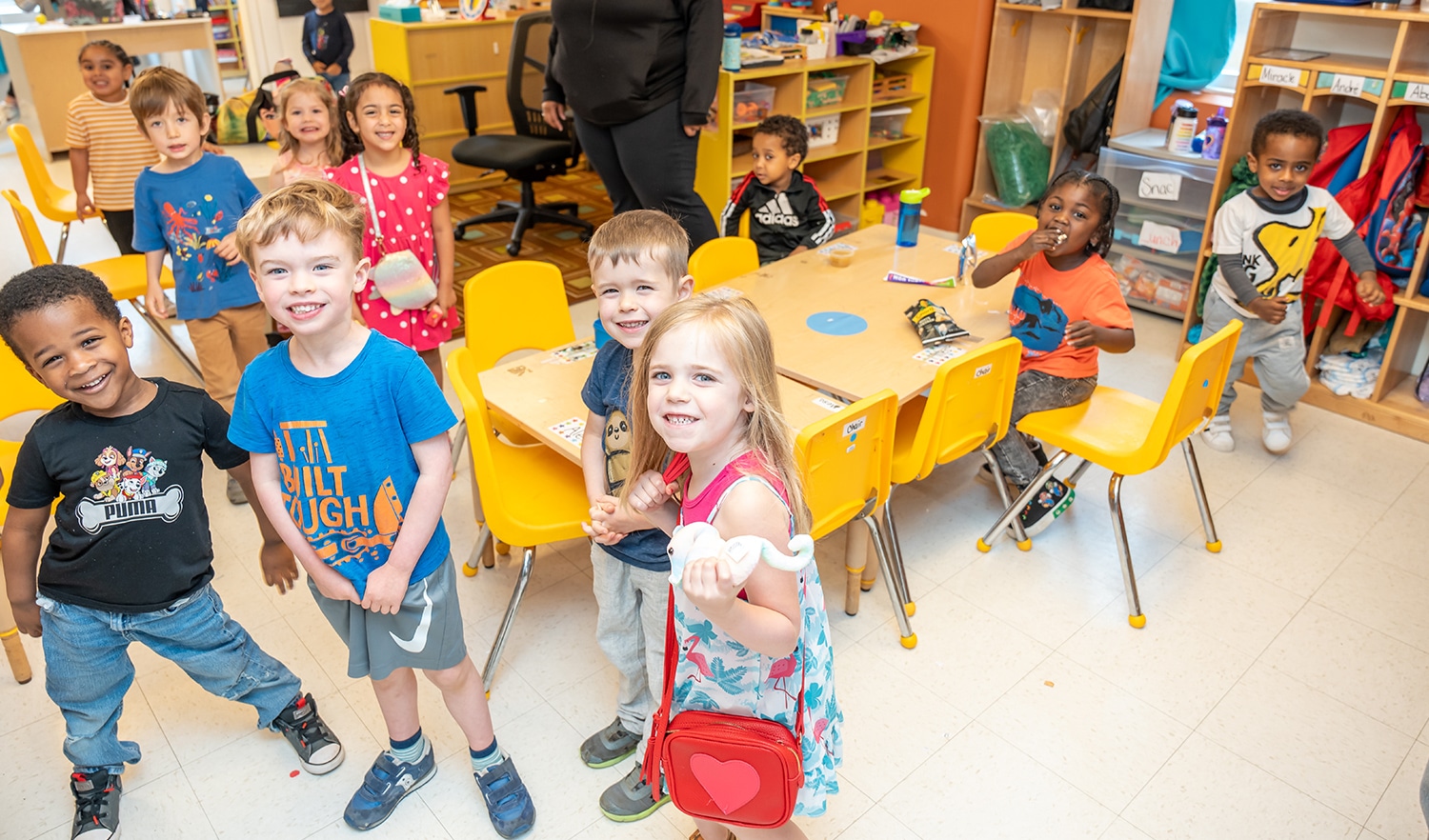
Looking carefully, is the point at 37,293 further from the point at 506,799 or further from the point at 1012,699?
the point at 1012,699

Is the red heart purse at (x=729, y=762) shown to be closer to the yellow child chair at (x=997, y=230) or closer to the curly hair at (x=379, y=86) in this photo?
the curly hair at (x=379, y=86)

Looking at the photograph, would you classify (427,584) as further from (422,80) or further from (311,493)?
(422,80)

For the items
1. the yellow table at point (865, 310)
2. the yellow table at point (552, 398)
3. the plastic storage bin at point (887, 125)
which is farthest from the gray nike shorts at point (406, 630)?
the plastic storage bin at point (887, 125)

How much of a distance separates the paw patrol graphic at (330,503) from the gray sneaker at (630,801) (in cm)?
70

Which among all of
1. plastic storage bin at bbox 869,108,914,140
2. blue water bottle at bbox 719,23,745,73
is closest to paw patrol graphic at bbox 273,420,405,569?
blue water bottle at bbox 719,23,745,73

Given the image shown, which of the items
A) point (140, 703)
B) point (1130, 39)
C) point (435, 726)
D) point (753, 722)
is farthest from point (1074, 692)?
point (1130, 39)

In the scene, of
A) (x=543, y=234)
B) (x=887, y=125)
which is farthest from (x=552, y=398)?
(x=887, y=125)

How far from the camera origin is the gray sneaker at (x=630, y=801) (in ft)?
6.47

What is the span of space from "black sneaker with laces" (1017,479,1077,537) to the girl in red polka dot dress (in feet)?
5.96

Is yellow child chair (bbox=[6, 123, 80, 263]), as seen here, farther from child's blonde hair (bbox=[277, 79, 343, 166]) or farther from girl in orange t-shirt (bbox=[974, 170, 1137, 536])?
girl in orange t-shirt (bbox=[974, 170, 1137, 536])

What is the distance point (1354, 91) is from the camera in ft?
10.8

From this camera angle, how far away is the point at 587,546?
283cm

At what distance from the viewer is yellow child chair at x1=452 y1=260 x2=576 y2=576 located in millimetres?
2590

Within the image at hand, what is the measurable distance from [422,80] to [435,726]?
4.64 m
